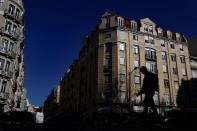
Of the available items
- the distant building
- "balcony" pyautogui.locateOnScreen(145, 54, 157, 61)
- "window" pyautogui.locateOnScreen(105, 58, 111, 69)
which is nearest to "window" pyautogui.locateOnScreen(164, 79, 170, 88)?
"balcony" pyautogui.locateOnScreen(145, 54, 157, 61)

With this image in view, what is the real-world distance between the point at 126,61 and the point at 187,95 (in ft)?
47.7

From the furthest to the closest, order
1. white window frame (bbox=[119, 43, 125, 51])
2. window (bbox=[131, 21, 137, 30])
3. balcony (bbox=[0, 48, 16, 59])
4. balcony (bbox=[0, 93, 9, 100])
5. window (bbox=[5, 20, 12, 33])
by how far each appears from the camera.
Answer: window (bbox=[131, 21, 137, 30]) → white window frame (bbox=[119, 43, 125, 51]) → window (bbox=[5, 20, 12, 33]) → balcony (bbox=[0, 48, 16, 59]) → balcony (bbox=[0, 93, 9, 100])

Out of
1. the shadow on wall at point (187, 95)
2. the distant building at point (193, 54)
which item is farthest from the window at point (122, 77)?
the distant building at point (193, 54)

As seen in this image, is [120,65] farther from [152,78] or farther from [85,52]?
[152,78]

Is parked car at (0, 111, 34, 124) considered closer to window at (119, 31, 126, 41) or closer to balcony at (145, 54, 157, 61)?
window at (119, 31, 126, 41)

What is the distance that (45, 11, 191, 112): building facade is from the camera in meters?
45.7

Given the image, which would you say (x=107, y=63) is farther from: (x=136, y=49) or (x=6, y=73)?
(x=6, y=73)

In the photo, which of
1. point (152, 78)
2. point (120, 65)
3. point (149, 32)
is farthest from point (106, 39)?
point (152, 78)

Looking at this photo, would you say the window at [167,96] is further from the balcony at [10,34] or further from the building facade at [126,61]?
the balcony at [10,34]

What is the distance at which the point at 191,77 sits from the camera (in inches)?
2124

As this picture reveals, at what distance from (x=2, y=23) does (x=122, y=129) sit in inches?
1541

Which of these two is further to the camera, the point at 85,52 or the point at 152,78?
the point at 85,52

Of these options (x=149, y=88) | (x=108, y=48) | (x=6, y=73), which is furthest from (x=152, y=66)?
(x=149, y=88)

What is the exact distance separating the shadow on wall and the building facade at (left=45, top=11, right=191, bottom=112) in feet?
3.65
